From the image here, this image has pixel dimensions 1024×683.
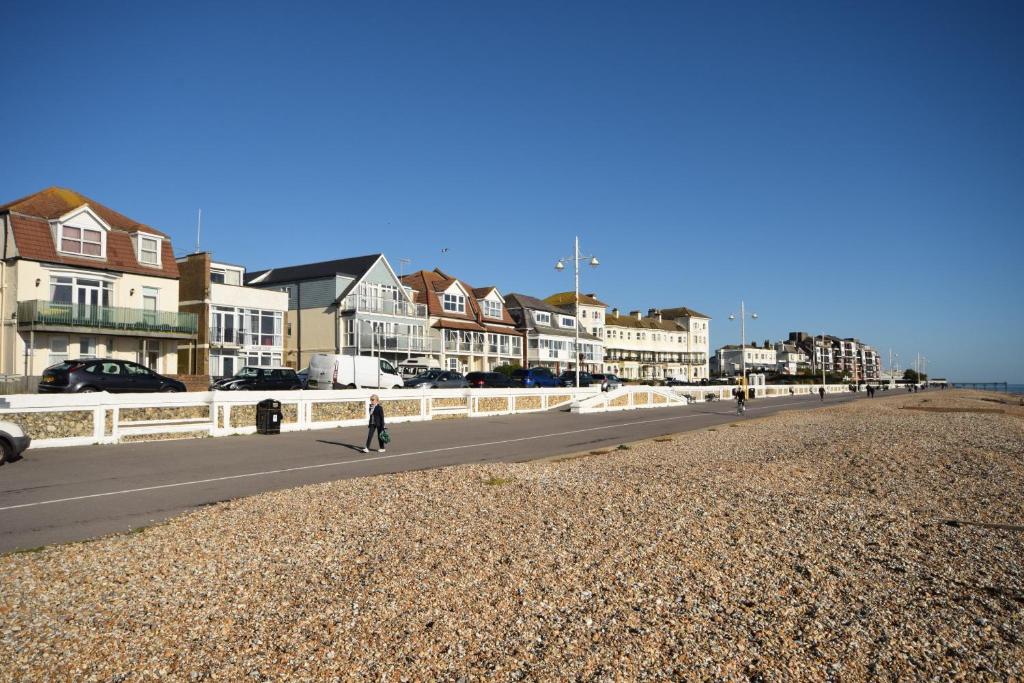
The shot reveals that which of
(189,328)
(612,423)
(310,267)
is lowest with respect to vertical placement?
(612,423)

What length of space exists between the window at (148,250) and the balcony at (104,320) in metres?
3.08

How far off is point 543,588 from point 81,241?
3776 centimetres

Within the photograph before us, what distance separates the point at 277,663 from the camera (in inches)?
195

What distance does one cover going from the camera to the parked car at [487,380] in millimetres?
44281

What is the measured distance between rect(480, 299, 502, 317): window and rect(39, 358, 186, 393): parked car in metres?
46.3

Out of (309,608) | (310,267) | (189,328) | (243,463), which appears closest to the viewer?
(309,608)

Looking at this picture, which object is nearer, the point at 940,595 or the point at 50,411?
the point at 940,595

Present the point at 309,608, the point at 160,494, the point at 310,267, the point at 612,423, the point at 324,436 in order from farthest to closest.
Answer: the point at 310,267, the point at 612,423, the point at 324,436, the point at 160,494, the point at 309,608

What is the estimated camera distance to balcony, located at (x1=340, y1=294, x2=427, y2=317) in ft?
177

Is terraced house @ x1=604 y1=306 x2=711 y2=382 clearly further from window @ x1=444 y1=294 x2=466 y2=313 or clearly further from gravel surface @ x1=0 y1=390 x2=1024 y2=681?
gravel surface @ x1=0 y1=390 x2=1024 y2=681

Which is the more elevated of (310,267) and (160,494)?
(310,267)

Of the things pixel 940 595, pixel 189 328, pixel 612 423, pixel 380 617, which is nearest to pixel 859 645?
pixel 940 595

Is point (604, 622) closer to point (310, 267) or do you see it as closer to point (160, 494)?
point (160, 494)

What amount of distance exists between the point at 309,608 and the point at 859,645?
14.3ft
